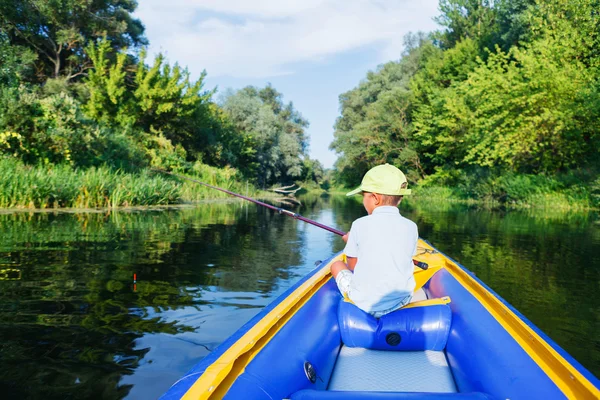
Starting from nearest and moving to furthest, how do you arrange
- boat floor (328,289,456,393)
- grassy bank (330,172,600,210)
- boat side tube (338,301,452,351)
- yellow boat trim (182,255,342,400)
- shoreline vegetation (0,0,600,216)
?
yellow boat trim (182,255,342,400) → boat floor (328,289,456,393) → boat side tube (338,301,452,351) → shoreline vegetation (0,0,600,216) → grassy bank (330,172,600,210)

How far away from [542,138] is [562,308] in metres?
19.4

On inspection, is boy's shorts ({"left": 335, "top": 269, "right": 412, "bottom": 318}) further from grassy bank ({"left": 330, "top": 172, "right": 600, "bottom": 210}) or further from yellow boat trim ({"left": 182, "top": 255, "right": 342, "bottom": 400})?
grassy bank ({"left": 330, "top": 172, "right": 600, "bottom": 210})

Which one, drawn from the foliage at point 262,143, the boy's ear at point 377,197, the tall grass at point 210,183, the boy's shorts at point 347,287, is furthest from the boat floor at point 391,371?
the foliage at point 262,143

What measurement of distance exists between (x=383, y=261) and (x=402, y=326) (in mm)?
462

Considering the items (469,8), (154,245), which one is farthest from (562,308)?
(469,8)

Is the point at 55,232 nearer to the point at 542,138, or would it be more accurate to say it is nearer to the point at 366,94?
the point at 542,138

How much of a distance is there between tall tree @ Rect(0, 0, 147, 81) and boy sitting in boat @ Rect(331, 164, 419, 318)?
25.4 meters

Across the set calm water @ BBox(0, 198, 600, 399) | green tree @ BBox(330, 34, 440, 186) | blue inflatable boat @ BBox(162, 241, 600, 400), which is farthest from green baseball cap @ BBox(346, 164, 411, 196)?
green tree @ BBox(330, 34, 440, 186)

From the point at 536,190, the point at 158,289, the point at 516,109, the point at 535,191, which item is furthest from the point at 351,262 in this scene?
the point at 516,109

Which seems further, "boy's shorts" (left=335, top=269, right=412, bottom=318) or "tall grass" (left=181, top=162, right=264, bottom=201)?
"tall grass" (left=181, top=162, right=264, bottom=201)

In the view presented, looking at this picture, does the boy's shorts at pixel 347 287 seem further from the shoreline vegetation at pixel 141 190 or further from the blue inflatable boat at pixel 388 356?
the shoreline vegetation at pixel 141 190

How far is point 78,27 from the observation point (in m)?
26.1

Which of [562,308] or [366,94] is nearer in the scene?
[562,308]

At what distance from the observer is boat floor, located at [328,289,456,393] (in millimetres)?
2543
